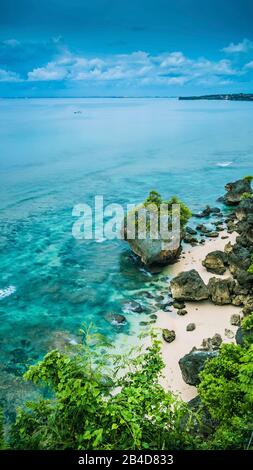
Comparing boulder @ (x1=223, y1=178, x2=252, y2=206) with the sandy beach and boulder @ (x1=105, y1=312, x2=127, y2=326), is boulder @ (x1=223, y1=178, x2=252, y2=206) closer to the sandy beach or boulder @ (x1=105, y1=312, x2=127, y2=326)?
the sandy beach

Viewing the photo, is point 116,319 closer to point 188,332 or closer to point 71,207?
point 188,332

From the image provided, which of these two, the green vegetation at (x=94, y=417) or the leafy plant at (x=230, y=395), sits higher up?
the green vegetation at (x=94, y=417)

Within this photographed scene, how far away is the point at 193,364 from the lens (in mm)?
23375

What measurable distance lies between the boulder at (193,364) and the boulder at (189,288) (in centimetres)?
836

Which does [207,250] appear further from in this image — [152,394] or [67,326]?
[152,394]

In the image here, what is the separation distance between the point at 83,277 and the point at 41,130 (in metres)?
149

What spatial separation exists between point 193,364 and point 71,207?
154 feet

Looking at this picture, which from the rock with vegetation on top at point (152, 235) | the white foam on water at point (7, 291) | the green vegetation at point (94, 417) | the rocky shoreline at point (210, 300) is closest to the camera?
the green vegetation at point (94, 417)

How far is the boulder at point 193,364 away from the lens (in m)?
23.2

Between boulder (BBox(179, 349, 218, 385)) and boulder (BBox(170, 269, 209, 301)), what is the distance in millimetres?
8356

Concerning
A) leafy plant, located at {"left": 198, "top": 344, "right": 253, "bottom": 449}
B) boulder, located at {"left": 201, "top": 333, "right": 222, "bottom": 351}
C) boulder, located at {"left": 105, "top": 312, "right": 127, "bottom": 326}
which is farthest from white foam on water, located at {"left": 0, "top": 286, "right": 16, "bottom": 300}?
leafy plant, located at {"left": 198, "top": 344, "right": 253, "bottom": 449}

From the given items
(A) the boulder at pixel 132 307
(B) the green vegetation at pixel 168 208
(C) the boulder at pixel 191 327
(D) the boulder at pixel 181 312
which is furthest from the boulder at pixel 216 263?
(C) the boulder at pixel 191 327

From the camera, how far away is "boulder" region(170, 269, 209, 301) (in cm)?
3209

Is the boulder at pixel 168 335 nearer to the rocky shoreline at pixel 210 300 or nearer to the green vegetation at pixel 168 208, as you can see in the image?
the rocky shoreline at pixel 210 300
